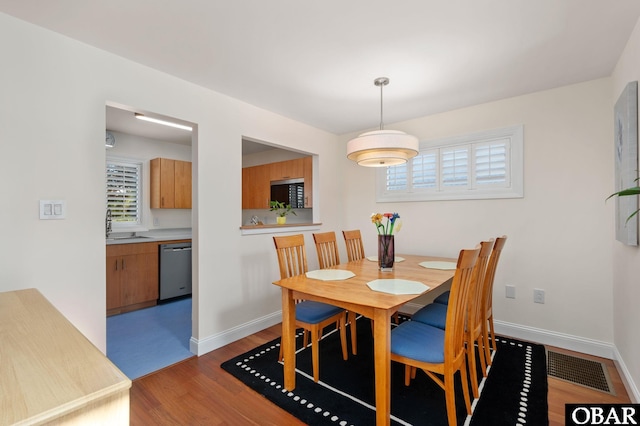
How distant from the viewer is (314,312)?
7.11 ft

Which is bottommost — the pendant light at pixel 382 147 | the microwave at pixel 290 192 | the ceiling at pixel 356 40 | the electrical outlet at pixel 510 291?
the electrical outlet at pixel 510 291

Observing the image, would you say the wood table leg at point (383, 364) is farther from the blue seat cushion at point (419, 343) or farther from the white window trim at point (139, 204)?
the white window trim at point (139, 204)

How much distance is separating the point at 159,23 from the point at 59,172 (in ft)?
3.60

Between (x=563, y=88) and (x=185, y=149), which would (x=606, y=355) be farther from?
(x=185, y=149)

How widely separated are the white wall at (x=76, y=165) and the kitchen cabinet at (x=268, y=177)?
1560 millimetres

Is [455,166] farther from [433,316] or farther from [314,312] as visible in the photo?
[314,312]

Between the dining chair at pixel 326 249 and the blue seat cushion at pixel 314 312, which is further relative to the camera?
the dining chair at pixel 326 249

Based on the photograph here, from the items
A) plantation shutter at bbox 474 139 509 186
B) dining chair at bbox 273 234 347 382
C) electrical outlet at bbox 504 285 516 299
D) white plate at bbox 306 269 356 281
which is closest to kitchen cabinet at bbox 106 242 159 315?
dining chair at bbox 273 234 347 382

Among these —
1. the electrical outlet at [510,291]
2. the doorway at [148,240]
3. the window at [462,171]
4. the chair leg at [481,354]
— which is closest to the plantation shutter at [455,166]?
the window at [462,171]

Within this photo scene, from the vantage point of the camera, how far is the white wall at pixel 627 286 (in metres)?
1.78

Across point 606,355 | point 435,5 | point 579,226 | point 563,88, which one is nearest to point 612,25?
point 563,88

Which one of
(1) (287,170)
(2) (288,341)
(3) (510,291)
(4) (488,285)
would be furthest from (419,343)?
(1) (287,170)

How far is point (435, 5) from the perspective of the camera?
5.20 ft

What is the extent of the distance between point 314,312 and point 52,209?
1.80 m
